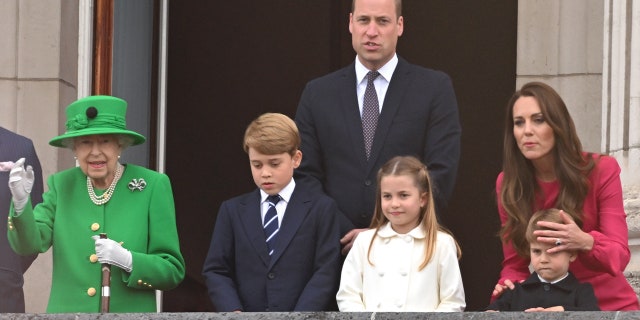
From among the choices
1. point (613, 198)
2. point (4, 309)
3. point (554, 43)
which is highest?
point (554, 43)

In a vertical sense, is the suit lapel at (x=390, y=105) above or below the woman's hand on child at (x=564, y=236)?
above

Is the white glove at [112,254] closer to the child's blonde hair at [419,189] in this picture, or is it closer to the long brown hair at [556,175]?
the child's blonde hair at [419,189]

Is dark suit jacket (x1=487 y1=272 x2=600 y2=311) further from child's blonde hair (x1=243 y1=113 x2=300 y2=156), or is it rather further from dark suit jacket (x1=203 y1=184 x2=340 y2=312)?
child's blonde hair (x1=243 y1=113 x2=300 y2=156)

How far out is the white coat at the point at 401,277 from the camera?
7750mm

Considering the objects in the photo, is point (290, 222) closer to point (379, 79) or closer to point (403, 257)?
point (403, 257)

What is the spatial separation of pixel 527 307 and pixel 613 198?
0.66 meters

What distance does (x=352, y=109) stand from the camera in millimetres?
8547

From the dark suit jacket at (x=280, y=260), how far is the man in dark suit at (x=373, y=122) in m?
0.18

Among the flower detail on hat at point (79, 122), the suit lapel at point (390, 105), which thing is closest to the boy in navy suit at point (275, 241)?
the suit lapel at point (390, 105)

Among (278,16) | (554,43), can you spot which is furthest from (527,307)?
(278,16)

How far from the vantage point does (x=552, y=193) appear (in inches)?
312

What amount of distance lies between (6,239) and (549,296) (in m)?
2.72

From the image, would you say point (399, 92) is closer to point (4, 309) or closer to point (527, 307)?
point (527, 307)

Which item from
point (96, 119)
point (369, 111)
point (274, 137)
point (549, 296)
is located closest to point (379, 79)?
point (369, 111)
